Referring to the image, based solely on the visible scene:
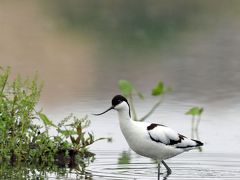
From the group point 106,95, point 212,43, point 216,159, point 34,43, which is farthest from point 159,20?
point 216,159

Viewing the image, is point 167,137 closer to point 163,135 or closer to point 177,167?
point 163,135

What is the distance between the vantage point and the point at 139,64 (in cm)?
2084

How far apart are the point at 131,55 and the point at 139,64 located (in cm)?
114

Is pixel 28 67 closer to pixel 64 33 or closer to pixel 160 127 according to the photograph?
pixel 64 33

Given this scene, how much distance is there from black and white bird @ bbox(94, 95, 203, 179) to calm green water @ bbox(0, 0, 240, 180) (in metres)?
0.26

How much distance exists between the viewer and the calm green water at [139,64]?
43.7 feet

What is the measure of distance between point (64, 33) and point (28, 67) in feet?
11.8

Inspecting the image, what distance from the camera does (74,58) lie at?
71.1ft

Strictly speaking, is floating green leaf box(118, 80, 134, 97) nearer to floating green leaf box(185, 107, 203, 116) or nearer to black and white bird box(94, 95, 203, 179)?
floating green leaf box(185, 107, 203, 116)

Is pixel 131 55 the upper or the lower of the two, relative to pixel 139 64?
upper

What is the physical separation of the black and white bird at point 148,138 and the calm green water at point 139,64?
255 millimetres

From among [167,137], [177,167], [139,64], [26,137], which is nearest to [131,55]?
[139,64]

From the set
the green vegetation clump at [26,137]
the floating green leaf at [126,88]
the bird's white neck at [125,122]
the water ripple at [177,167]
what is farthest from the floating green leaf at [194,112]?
the bird's white neck at [125,122]

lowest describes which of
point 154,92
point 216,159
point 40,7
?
point 216,159
